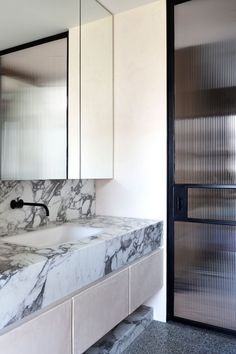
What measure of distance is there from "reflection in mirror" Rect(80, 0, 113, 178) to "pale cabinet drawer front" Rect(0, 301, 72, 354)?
1.24 m

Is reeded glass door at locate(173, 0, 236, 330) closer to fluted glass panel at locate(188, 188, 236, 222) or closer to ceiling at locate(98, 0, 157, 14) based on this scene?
fluted glass panel at locate(188, 188, 236, 222)

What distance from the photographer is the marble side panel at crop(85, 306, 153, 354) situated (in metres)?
1.87

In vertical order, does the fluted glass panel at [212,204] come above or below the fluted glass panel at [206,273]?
above

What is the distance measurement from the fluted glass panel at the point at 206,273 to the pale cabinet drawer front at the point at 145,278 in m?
0.16

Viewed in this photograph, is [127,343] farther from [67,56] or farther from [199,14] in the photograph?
[199,14]

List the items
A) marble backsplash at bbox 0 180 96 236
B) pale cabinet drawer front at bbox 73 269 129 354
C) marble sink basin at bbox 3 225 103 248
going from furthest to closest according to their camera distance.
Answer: marble backsplash at bbox 0 180 96 236 < marble sink basin at bbox 3 225 103 248 < pale cabinet drawer front at bbox 73 269 129 354

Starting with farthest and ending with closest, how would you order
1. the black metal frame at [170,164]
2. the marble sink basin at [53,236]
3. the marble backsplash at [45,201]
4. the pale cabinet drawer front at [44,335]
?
1. the black metal frame at [170,164]
2. the marble backsplash at [45,201]
3. the marble sink basin at [53,236]
4. the pale cabinet drawer front at [44,335]

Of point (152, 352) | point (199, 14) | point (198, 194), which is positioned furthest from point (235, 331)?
point (199, 14)

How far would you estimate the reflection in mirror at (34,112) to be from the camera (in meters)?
1.80

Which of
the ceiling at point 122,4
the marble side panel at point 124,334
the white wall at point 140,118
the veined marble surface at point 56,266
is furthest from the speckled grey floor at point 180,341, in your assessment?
the ceiling at point 122,4

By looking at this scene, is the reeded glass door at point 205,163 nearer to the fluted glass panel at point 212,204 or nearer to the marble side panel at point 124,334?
the fluted glass panel at point 212,204

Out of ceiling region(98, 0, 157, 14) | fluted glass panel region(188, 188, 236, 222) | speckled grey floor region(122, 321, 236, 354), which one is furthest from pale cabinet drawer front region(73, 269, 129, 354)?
ceiling region(98, 0, 157, 14)

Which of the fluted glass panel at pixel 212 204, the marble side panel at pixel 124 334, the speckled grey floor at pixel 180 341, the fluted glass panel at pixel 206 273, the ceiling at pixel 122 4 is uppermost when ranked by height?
the ceiling at pixel 122 4

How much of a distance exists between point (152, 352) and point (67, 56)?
221cm
